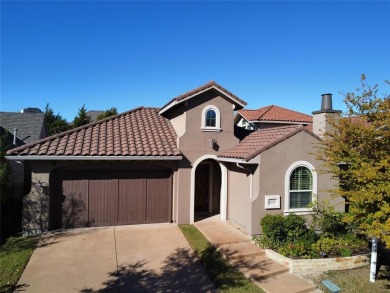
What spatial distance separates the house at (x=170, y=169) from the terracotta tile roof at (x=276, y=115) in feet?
51.3

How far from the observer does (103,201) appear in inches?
514

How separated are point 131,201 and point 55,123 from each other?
2366 centimetres

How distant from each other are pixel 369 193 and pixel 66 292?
8299mm

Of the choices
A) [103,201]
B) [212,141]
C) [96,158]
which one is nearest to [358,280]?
[212,141]

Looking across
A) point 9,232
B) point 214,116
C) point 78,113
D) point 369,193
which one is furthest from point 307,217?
point 78,113

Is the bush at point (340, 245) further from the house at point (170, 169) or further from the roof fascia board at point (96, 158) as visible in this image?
the roof fascia board at point (96, 158)

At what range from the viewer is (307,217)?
12.4 metres

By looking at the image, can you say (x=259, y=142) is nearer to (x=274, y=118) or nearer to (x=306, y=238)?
(x=306, y=238)

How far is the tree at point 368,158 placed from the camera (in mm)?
7418

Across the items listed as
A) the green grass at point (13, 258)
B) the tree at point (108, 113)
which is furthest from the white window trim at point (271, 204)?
the tree at point (108, 113)

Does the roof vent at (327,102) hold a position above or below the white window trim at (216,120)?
above

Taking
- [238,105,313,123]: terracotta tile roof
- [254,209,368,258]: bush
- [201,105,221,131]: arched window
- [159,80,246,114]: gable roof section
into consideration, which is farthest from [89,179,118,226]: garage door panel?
[238,105,313,123]: terracotta tile roof

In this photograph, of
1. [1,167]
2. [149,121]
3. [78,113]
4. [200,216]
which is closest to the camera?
Answer: [1,167]

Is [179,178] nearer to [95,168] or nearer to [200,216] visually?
[200,216]
